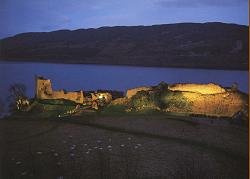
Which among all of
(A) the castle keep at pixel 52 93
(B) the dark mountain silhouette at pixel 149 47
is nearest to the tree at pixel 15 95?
(A) the castle keep at pixel 52 93

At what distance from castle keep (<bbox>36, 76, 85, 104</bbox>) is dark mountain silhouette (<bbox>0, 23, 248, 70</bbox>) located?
16.5 meters

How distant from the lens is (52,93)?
17484 mm

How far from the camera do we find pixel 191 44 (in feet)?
148

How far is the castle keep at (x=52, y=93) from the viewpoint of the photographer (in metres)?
16.7

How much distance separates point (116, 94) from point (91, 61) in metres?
40.5

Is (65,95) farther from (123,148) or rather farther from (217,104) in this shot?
(123,148)

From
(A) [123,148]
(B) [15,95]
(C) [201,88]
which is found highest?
(C) [201,88]

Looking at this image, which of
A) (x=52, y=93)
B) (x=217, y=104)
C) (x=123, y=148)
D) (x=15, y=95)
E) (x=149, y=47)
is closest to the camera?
(x=123, y=148)

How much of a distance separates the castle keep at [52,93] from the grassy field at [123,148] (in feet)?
23.7

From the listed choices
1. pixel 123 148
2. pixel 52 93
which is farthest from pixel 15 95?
pixel 123 148

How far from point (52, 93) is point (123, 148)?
454 inches

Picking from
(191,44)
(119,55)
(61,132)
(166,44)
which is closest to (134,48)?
(119,55)

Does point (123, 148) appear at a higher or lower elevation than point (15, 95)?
higher

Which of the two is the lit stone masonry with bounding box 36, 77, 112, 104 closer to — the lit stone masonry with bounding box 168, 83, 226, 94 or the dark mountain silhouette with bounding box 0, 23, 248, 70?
the lit stone masonry with bounding box 168, 83, 226, 94
